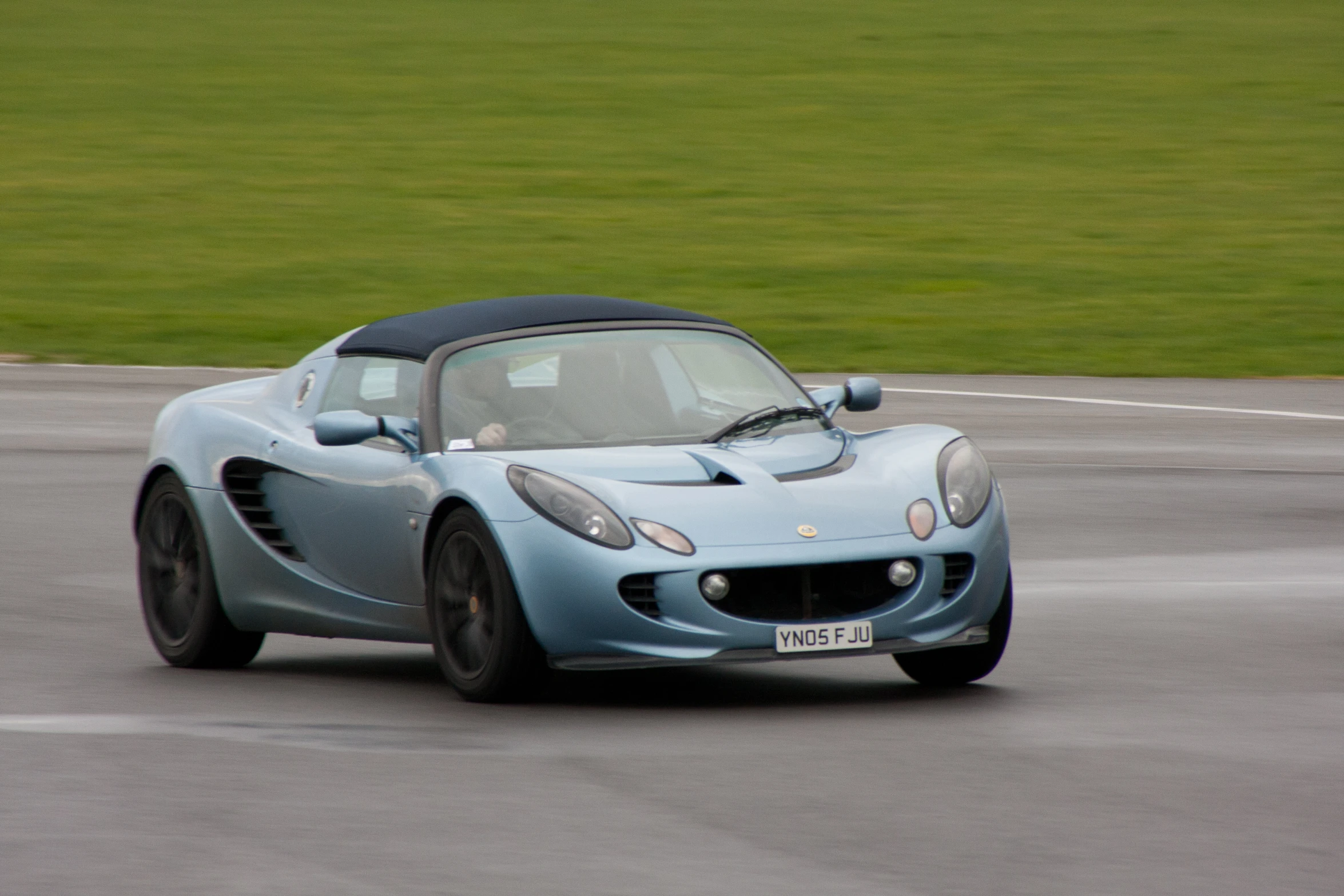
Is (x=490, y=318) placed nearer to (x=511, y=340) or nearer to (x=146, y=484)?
(x=511, y=340)

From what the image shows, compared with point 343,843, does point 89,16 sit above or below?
above

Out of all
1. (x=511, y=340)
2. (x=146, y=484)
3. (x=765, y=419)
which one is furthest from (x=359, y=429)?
(x=146, y=484)

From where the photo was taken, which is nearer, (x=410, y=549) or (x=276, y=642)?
(x=410, y=549)

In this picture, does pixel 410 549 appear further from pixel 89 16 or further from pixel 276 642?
pixel 89 16

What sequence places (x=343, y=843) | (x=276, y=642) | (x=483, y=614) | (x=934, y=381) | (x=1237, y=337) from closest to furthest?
(x=343, y=843) < (x=483, y=614) < (x=276, y=642) < (x=934, y=381) < (x=1237, y=337)

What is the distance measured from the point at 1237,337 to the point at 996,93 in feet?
62.8

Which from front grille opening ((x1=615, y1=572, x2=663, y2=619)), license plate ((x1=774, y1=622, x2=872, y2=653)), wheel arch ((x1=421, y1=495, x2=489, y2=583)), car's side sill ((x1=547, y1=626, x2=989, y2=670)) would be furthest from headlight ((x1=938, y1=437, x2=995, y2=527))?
wheel arch ((x1=421, y1=495, x2=489, y2=583))

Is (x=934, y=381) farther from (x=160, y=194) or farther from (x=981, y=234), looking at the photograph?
(x=160, y=194)

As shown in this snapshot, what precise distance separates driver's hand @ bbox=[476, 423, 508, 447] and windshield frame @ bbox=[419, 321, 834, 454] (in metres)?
0.04

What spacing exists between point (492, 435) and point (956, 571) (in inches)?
62.6

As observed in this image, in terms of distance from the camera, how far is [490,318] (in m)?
8.20

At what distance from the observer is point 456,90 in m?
42.8

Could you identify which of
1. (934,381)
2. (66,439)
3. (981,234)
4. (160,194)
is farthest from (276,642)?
(160,194)

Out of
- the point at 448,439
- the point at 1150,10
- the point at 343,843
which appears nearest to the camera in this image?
the point at 343,843
